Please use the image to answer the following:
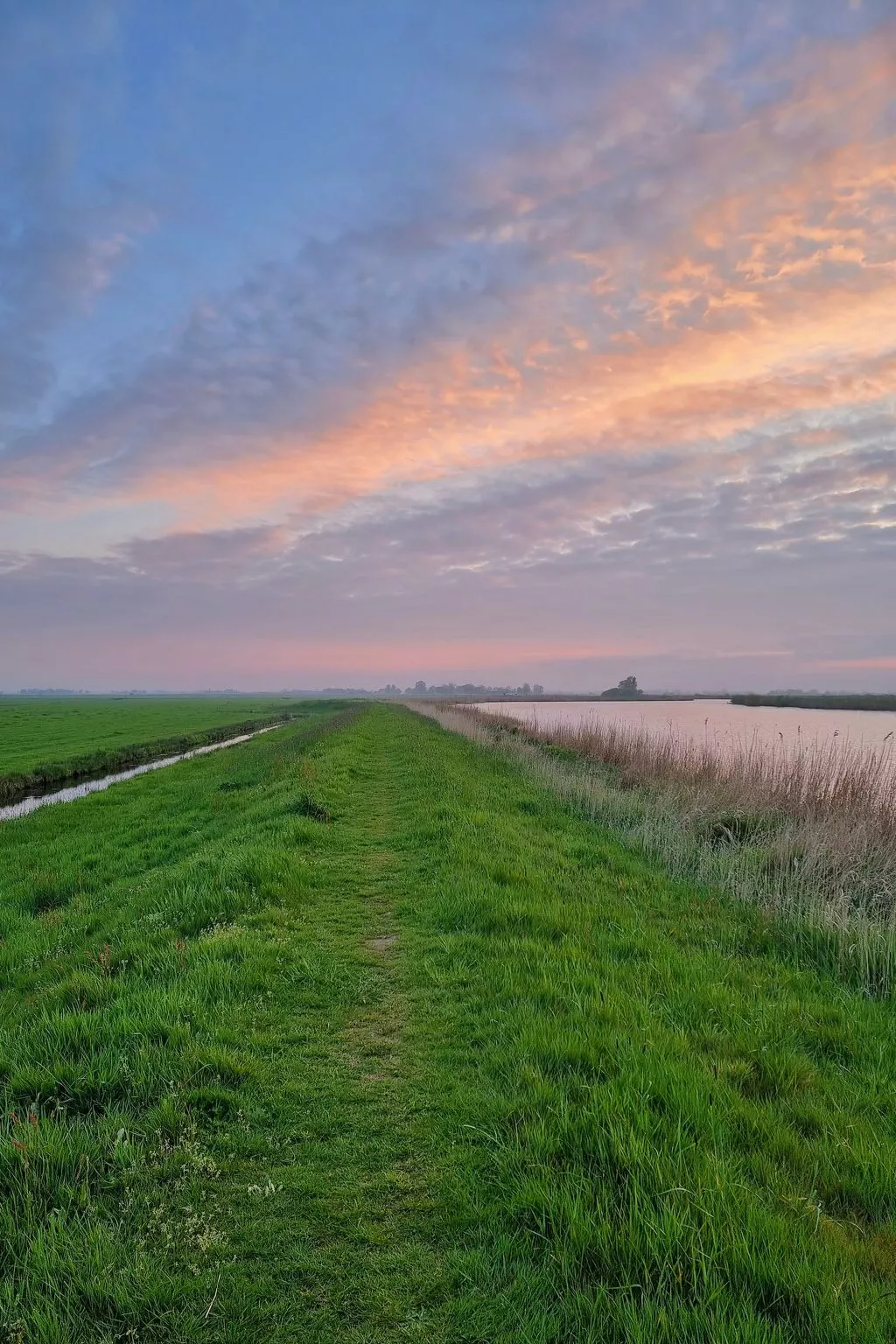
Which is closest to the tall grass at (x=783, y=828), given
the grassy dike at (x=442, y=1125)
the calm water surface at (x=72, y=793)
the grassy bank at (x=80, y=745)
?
the grassy dike at (x=442, y=1125)

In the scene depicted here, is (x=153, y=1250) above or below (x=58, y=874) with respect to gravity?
above

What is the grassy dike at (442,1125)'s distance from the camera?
3041mm

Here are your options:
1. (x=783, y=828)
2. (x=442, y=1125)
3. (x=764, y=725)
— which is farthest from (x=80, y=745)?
(x=764, y=725)

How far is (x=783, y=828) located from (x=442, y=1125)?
11557 mm

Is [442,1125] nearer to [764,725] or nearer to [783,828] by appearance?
[783,828]

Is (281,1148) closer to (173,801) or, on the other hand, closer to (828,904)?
(828,904)

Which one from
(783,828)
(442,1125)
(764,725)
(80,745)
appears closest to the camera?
(442,1125)

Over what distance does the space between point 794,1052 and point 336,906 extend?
227 inches

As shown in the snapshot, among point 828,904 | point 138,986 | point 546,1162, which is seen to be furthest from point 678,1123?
point 828,904

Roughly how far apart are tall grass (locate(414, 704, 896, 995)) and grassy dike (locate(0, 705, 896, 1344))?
36.2 inches

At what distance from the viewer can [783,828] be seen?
535 inches

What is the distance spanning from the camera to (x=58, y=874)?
13.2m

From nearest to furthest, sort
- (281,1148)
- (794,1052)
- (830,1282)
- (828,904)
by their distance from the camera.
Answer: (830,1282), (281,1148), (794,1052), (828,904)

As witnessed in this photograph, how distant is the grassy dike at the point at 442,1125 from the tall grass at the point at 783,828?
3.02 feet
